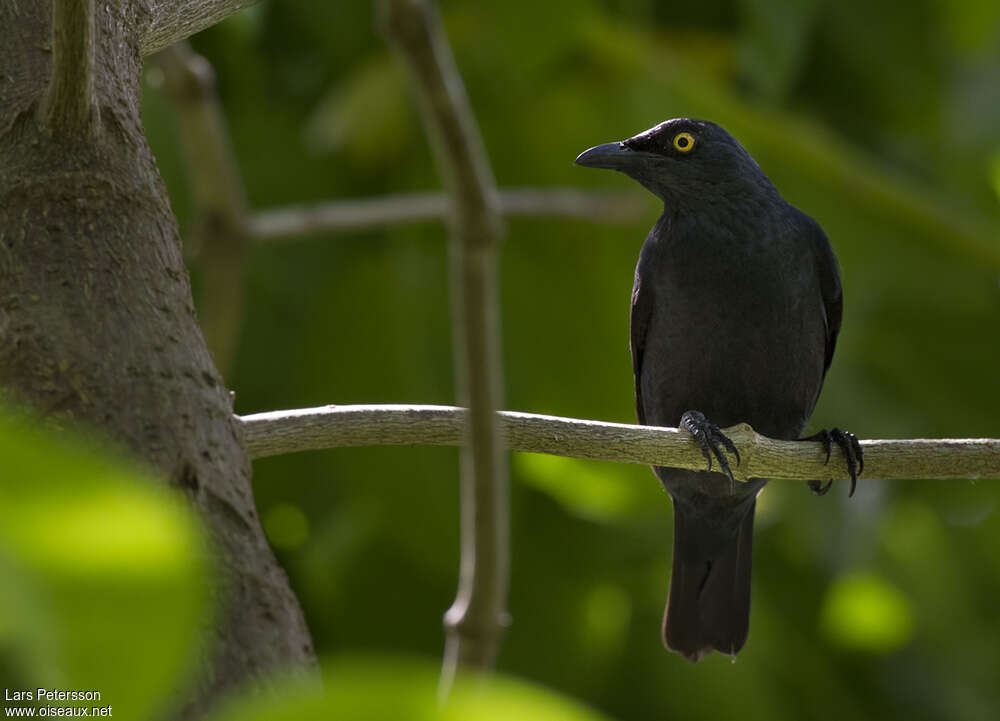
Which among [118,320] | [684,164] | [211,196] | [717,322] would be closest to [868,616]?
[717,322]

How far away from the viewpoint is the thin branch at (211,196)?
4457 mm

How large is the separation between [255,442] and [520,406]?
413 centimetres

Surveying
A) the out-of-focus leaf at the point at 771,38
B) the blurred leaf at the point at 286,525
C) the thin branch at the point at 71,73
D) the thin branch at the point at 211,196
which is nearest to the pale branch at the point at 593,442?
the thin branch at the point at 71,73

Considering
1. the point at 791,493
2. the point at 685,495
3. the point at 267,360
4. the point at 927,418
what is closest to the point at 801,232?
the point at 685,495

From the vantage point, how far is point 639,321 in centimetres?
443

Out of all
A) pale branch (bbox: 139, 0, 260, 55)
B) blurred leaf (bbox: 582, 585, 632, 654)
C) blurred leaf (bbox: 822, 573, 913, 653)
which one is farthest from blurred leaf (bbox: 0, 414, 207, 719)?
blurred leaf (bbox: 822, 573, 913, 653)

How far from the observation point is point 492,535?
231cm

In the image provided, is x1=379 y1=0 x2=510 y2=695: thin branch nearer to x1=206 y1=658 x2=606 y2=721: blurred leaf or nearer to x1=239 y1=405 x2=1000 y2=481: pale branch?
x1=239 y1=405 x2=1000 y2=481: pale branch

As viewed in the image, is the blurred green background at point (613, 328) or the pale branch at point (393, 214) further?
the blurred green background at point (613, 328)

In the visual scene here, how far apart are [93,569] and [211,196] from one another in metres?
4.36

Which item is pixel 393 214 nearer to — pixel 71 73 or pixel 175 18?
pixel 175 18

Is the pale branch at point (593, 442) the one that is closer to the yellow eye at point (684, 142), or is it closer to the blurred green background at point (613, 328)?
the yellow eye at point (684, 142)

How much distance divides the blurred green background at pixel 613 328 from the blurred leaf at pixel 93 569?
16.6ft

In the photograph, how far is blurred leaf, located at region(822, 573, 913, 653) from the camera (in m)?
6.57
